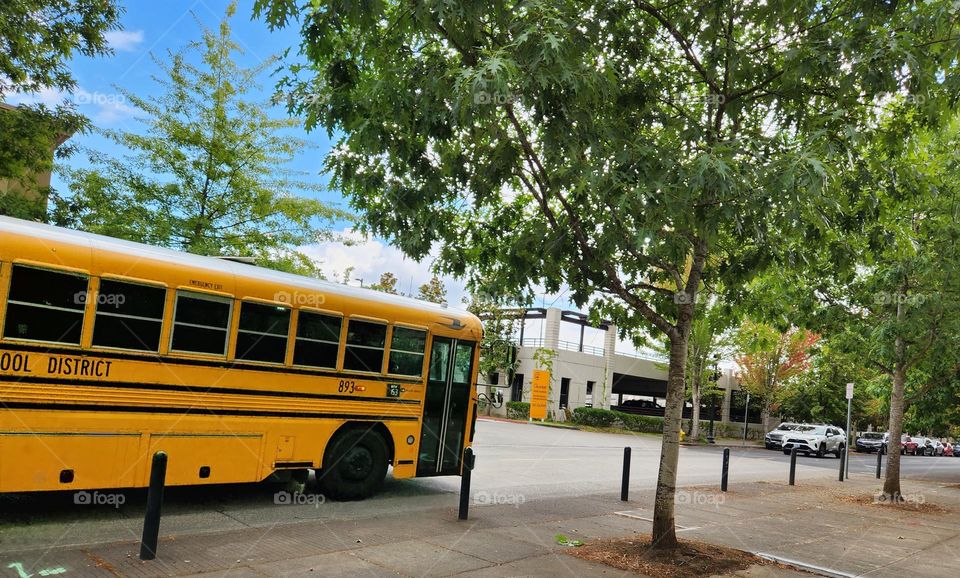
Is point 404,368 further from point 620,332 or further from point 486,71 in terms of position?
point 486,71

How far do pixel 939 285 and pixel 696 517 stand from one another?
706cm

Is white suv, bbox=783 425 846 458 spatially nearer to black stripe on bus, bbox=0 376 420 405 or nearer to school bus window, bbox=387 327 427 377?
school bus window, bbox=387 327 427 377

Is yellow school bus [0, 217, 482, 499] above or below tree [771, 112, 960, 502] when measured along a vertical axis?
below

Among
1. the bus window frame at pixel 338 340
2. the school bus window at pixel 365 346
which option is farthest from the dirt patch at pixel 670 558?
the bus window frame at pixel 338 340

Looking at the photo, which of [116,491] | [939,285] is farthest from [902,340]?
[116,491]

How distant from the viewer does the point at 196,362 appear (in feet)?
26.3

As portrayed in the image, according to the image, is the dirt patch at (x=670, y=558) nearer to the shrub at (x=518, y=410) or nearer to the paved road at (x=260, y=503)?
the paved road at (x=260, y=503)

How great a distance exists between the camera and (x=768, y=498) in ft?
47.1

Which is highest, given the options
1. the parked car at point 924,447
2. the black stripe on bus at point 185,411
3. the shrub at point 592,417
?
the black stripe on bus at point 185,411

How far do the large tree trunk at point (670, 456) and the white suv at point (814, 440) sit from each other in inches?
1153

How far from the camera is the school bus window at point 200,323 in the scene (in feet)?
25.9

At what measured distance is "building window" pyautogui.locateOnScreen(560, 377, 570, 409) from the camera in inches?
1711

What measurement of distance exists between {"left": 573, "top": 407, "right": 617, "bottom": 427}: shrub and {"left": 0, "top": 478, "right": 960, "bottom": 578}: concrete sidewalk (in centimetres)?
2675

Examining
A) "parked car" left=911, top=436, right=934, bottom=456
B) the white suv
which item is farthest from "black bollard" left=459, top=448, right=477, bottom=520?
"parked car" left=911, top=436, right=934, bottom=456
